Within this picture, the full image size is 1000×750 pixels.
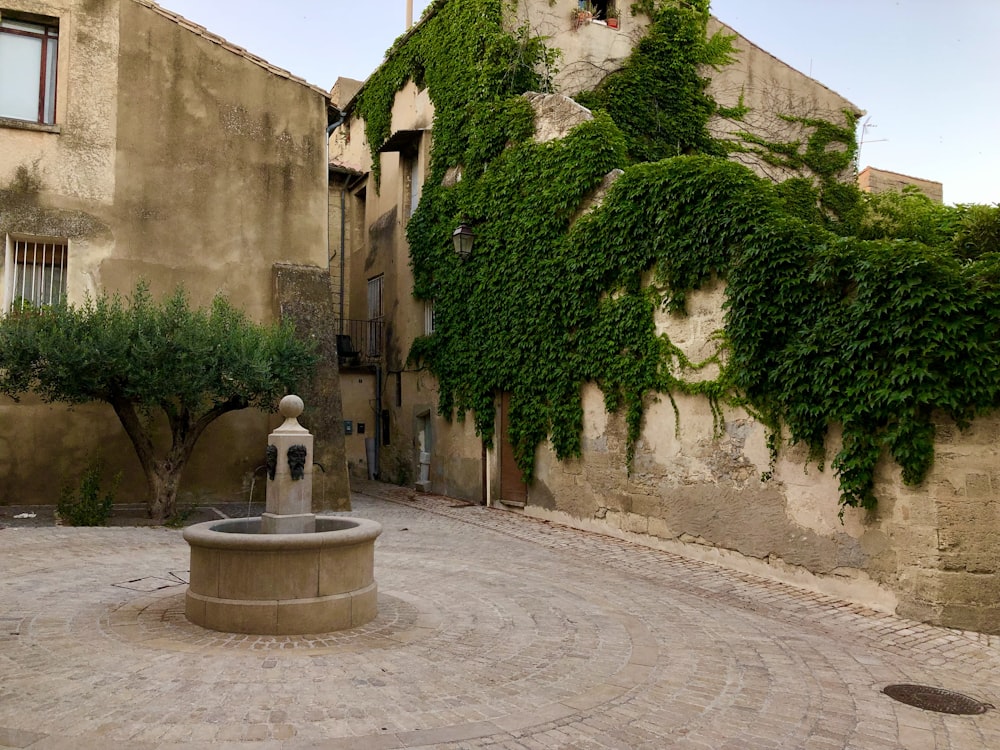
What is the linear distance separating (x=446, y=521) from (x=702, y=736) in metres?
8.87

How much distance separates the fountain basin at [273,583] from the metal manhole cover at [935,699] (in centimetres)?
386

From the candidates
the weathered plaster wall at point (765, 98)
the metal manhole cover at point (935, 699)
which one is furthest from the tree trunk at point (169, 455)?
the weathered plaster wall at point (765, 98)

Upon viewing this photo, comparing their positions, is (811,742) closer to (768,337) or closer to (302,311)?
(768,337)

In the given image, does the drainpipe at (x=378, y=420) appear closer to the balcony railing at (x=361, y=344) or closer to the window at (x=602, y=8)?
the balcony railing at (x=361, y=344)

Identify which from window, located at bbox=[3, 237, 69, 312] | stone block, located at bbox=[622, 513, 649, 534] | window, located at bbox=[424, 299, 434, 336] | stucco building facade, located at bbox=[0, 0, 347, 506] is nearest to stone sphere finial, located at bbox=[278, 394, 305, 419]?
stone block, located at bbox=[622, 513, 649, 534]

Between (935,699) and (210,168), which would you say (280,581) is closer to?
(935,699)

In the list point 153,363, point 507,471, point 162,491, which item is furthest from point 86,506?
point 507,471

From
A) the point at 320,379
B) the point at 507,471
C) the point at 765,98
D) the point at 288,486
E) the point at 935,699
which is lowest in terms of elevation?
the point at 935,699

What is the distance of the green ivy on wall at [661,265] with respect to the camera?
23.6 feet

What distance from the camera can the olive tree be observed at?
34.2ft

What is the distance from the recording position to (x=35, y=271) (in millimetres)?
12727

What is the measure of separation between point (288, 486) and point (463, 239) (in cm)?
875

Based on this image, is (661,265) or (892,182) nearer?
(661,265)

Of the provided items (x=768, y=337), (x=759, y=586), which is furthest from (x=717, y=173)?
(x=759, y=586)
